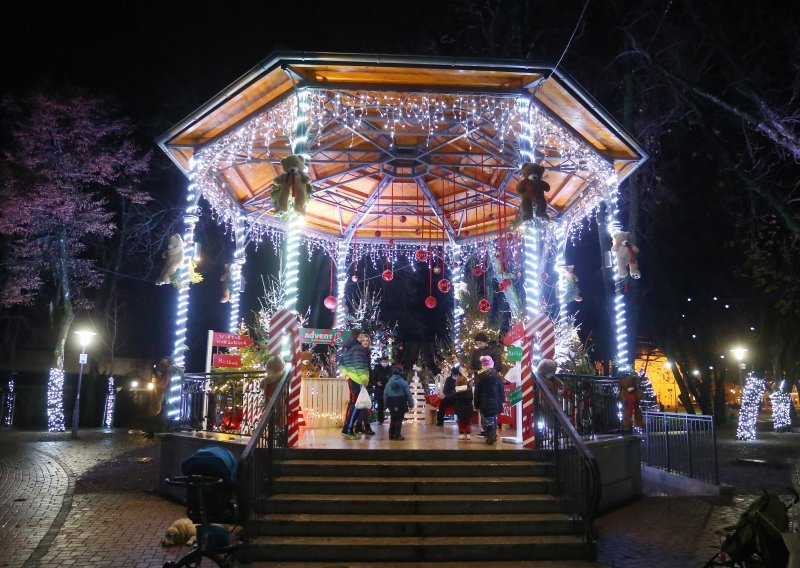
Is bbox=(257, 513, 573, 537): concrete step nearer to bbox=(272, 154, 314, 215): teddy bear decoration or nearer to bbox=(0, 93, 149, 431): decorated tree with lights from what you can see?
bbox=(272, 154, 314, 215): teddy bear decoration

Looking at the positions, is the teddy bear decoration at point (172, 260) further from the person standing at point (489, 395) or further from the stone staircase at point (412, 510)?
the person standing at point (489, 395)

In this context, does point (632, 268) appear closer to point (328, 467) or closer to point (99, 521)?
point (328, 467)

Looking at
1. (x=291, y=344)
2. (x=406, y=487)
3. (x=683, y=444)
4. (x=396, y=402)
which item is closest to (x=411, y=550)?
(x=406, y=487)

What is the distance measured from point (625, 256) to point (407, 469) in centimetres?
639

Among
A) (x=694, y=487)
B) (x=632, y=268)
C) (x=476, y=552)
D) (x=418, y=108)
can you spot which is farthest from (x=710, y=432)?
(x=418, y=108)

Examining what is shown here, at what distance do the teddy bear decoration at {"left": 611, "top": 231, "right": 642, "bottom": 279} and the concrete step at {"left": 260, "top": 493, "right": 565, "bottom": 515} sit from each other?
579cm

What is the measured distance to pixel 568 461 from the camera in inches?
313

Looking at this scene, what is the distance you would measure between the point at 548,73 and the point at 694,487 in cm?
793

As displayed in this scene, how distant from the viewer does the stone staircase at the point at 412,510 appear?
6.98 m

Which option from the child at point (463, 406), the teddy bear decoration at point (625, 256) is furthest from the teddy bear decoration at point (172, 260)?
the teddy bear decoration at point (625, 256)

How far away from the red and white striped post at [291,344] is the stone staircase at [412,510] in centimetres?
82

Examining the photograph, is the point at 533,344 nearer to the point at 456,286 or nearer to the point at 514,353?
the point at 514,353

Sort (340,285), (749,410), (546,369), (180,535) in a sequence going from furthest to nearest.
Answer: (749,410)
(340,285)
(546,369)
(180,535)

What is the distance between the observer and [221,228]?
100 ft
